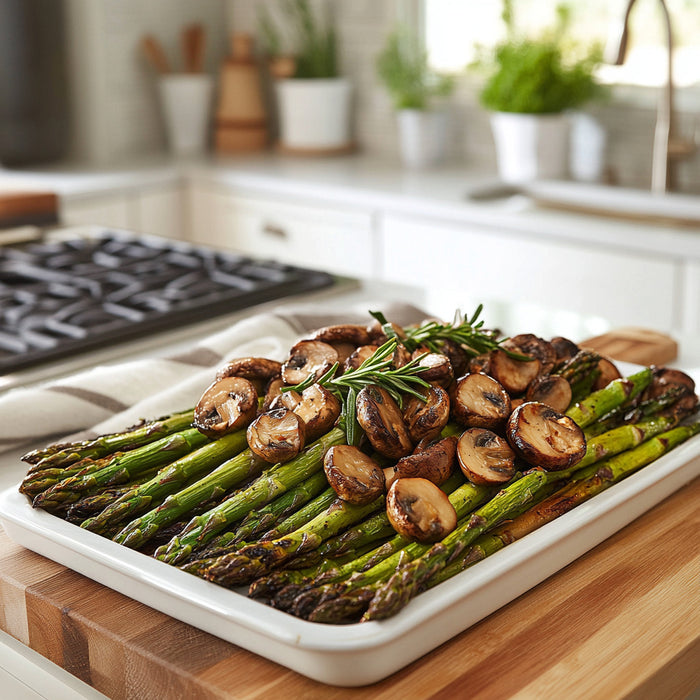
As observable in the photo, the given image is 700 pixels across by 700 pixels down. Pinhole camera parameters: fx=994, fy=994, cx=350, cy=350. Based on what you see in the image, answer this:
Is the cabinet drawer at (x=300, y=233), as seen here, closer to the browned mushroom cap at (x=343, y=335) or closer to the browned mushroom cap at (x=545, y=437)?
the browned mushroom cap at (x=343, y=335)

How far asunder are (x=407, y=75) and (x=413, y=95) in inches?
2.7

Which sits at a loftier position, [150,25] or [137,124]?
[150,25]

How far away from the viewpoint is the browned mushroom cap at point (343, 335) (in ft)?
3.11

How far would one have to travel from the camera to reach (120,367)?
3.80 feet

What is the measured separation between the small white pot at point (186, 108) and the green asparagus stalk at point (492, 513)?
318cm

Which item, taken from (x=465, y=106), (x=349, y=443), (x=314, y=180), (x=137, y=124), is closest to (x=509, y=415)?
(x=349, y=443)

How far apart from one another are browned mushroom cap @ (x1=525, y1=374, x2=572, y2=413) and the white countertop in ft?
4.80

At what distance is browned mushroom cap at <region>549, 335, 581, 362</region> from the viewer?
986 mm

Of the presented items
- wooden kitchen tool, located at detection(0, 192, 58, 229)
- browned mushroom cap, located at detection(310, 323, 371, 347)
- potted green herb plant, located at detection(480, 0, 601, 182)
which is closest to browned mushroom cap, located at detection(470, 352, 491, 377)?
browned mushroom cap, located at detection(310, 323, 371, 347)

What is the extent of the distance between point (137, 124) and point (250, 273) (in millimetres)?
2336

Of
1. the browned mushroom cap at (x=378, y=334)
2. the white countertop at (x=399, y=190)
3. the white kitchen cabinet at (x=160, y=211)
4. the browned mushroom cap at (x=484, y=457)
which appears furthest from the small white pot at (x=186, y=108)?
the browned mushroom cap at (x=484, y=457)

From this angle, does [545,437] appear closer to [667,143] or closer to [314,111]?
[667,143]

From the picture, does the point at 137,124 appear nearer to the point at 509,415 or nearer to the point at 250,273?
the point at 250,273

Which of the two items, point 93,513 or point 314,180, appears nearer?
point 93,513
